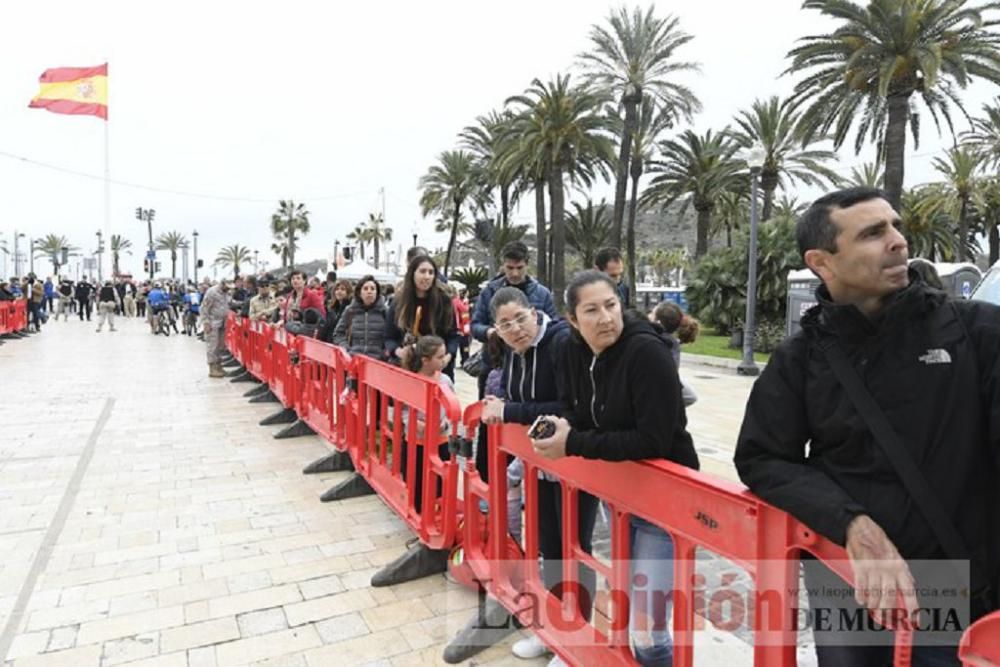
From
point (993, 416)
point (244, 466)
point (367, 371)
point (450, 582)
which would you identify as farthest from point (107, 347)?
point (993, 416)

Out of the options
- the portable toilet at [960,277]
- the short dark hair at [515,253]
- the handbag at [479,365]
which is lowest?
the handbag at [479,365]

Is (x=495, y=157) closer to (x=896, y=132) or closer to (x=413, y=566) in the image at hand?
(x=896, y=132)

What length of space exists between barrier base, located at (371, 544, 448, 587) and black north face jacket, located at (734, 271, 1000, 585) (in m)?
2.54

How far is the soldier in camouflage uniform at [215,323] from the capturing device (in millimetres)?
Result: 12141

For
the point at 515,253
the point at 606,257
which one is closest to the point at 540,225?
the point at 606,257

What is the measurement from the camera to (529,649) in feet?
9.82

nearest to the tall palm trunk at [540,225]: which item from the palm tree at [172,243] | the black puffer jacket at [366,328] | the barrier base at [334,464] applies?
the black puffer jacket at [366,328]

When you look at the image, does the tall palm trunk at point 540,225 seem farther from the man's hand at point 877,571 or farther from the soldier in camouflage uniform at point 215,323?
the man's hand at point 877,571

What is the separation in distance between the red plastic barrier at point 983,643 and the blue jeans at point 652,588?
1.08 meters

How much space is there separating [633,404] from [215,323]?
461 inches

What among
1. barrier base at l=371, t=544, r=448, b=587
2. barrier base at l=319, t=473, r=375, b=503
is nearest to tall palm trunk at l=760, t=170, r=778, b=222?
barrier base at l=319, t=473, r=375, b=503

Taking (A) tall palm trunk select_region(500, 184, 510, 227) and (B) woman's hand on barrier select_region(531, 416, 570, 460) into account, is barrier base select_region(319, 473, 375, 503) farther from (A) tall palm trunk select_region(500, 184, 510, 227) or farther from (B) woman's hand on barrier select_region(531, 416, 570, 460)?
(A) tall palm trunk select_region(500, 184, 510, 227)

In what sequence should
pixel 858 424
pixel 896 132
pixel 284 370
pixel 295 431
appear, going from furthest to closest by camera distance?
pixel 896 132 → pixel 284 370 → pixel 295 431 → pixel 858 424

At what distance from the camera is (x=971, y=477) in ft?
4.78
